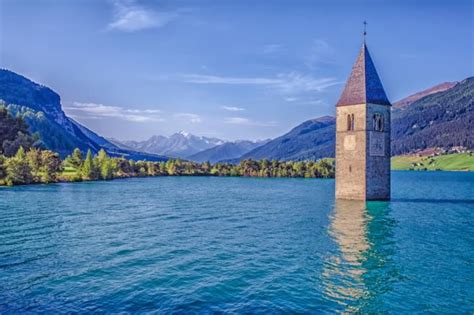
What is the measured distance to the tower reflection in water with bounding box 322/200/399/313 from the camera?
1868cm

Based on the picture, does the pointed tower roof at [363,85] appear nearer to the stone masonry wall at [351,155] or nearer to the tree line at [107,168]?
the stone masonry wall at [351,155]

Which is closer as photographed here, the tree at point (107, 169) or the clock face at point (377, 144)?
the clock face at point (377, 144)

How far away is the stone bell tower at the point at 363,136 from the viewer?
5666cm

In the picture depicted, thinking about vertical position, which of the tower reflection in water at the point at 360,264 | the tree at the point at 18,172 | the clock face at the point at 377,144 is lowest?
the tower reflection in water at the point at 360,264

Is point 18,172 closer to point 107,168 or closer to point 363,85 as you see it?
point 107,168

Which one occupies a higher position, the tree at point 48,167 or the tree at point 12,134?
the tree at point 12,134

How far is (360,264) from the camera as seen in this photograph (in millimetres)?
24750

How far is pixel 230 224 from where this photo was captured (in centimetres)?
3862

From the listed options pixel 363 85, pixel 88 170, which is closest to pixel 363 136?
pixel 363 85

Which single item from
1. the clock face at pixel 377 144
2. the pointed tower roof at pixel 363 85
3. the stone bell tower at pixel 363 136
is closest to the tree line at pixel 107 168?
the stone bell tower at pixel 363 136

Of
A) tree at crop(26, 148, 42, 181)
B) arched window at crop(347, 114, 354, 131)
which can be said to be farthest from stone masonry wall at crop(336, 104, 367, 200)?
tree at crop(26, 148, 42, 181)

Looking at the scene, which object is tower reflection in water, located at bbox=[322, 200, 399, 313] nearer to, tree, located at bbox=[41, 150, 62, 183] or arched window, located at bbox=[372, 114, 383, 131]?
arched window, located at bbox=[372, 114, 383, 131]

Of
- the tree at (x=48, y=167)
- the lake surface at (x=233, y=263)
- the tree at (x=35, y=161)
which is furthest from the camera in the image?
the tree at (x=35, y=161)

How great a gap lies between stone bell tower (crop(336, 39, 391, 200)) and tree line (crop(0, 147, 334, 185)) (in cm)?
6494
